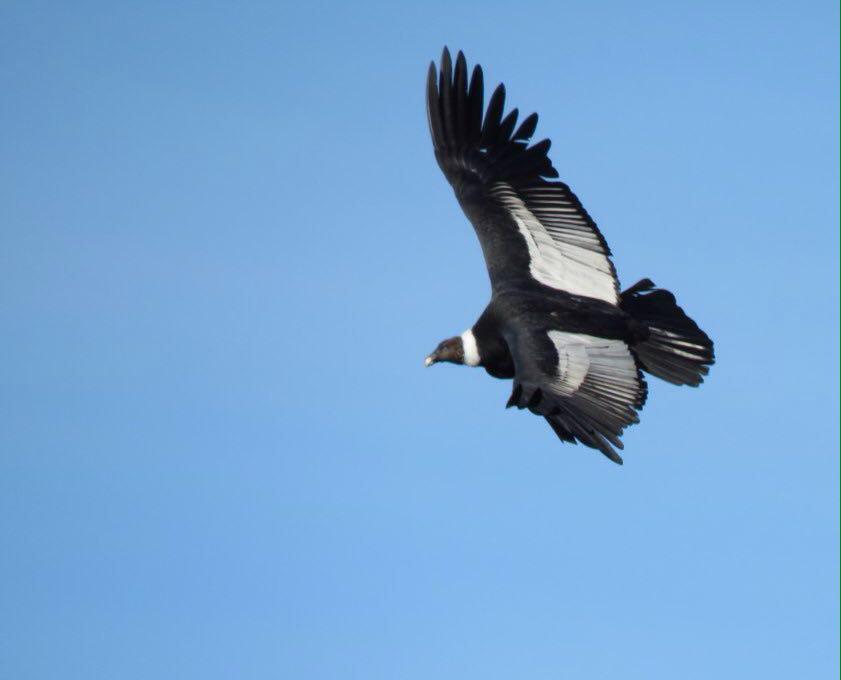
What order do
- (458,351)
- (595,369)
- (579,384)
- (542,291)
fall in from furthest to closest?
(458,351)
(542,291)
(595,369)
(579,384)

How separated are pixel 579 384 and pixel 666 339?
1.93 m

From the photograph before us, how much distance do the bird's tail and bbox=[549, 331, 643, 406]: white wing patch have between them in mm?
642

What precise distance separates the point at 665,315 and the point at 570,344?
168 centimetres

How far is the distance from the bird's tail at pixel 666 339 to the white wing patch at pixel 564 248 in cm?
43

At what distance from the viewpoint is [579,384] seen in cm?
1591

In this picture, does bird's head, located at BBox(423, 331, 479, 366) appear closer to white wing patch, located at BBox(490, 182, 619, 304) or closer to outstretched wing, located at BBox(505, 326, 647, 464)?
outstretched wing, located at BBox(505, 326, 647, 464)

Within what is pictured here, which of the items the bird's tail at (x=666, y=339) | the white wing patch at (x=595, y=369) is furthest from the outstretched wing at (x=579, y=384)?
the bird's tail at (x=666, y=339)

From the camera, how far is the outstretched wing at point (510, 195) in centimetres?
1734

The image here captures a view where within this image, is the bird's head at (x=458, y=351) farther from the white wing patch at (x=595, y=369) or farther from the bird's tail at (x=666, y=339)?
the bird's tail at (x=666, y=339)

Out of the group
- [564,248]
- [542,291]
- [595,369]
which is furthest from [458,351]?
[595,369]

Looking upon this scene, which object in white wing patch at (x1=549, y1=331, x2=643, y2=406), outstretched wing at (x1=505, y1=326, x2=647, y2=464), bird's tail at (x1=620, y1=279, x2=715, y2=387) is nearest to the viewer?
outstretched wing at (x1=505, y1=326, x2=647, y2=464)

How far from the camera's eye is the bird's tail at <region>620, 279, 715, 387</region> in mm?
17281

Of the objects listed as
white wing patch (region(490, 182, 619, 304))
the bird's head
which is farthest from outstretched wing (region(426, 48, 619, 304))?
the bird's head

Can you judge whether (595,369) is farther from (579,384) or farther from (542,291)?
(542,291)
